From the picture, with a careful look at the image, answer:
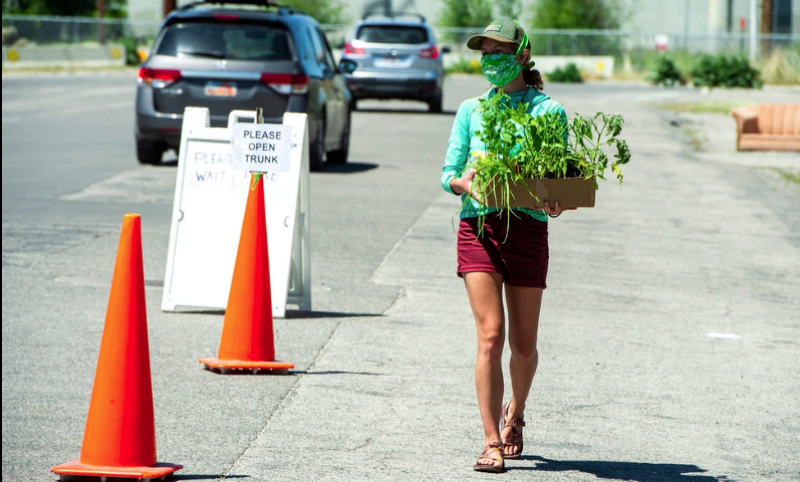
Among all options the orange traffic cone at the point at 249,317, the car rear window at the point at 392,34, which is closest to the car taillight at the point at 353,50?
the car rear window at the point at 392,34

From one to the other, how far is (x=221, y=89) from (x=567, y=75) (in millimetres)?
38459

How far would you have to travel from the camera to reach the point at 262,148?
7.28m

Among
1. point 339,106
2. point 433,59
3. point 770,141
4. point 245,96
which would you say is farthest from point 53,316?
point 433,59

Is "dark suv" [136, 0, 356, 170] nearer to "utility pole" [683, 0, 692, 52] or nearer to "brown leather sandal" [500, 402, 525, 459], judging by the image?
"brown leather sandal" [500, 402, 525, 459]

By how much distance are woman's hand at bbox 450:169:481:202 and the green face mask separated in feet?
1.30

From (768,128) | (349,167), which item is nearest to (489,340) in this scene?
(349,167)

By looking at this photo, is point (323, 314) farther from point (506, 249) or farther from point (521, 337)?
point (506, 249)

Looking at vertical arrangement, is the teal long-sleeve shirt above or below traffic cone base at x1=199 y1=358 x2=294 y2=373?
above

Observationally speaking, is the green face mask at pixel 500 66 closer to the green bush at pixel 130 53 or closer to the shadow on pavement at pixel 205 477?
the shadow on pavement at pixel 205 477

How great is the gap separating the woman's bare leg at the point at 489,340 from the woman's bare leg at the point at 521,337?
0.37 ft

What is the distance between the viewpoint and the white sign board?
725cm

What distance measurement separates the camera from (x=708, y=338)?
7789mm

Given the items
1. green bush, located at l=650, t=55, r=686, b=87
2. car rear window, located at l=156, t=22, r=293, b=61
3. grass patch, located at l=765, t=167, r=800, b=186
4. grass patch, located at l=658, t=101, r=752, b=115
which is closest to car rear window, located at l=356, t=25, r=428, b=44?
grass patch, located at l=658, t=101, r=752, b=115

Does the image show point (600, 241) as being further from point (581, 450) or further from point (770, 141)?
point (770, 141)
